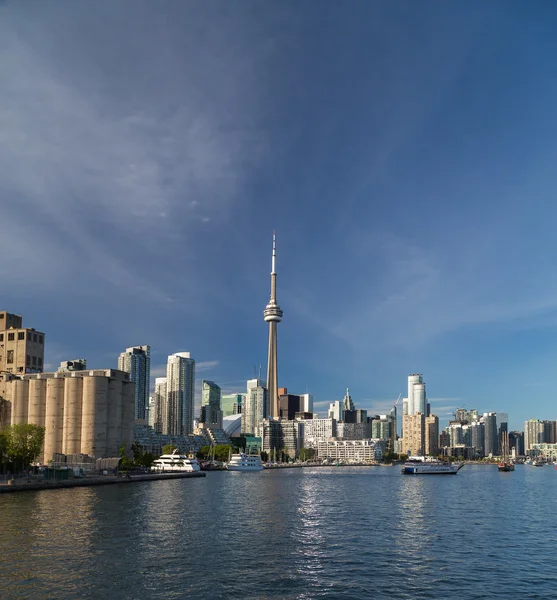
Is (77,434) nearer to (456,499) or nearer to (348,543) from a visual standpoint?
(456,499)

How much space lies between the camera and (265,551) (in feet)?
198

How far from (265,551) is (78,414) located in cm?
14275

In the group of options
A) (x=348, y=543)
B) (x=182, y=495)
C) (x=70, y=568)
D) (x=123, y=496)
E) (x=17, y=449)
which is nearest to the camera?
(x=70, y=568)

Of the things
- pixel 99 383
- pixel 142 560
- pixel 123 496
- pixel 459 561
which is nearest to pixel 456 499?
pixel 123 496

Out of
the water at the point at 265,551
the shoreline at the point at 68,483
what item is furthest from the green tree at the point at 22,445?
the water at the point at 265,551

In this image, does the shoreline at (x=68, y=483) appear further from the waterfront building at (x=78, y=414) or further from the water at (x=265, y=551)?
the waterfront building at (x=78, y=414)

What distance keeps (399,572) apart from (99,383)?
150 m

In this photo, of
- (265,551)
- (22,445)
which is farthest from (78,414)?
(265,551)

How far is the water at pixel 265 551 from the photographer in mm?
45844

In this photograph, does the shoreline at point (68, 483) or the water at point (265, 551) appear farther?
the shoreline at point (68, 483)

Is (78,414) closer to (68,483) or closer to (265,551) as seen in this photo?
(68,483)

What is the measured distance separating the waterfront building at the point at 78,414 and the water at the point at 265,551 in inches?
3322

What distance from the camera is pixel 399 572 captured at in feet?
170

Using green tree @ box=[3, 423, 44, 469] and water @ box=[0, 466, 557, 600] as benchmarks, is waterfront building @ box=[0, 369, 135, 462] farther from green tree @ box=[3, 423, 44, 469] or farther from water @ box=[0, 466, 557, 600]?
water @ box=[0, 466, 557, 600]
